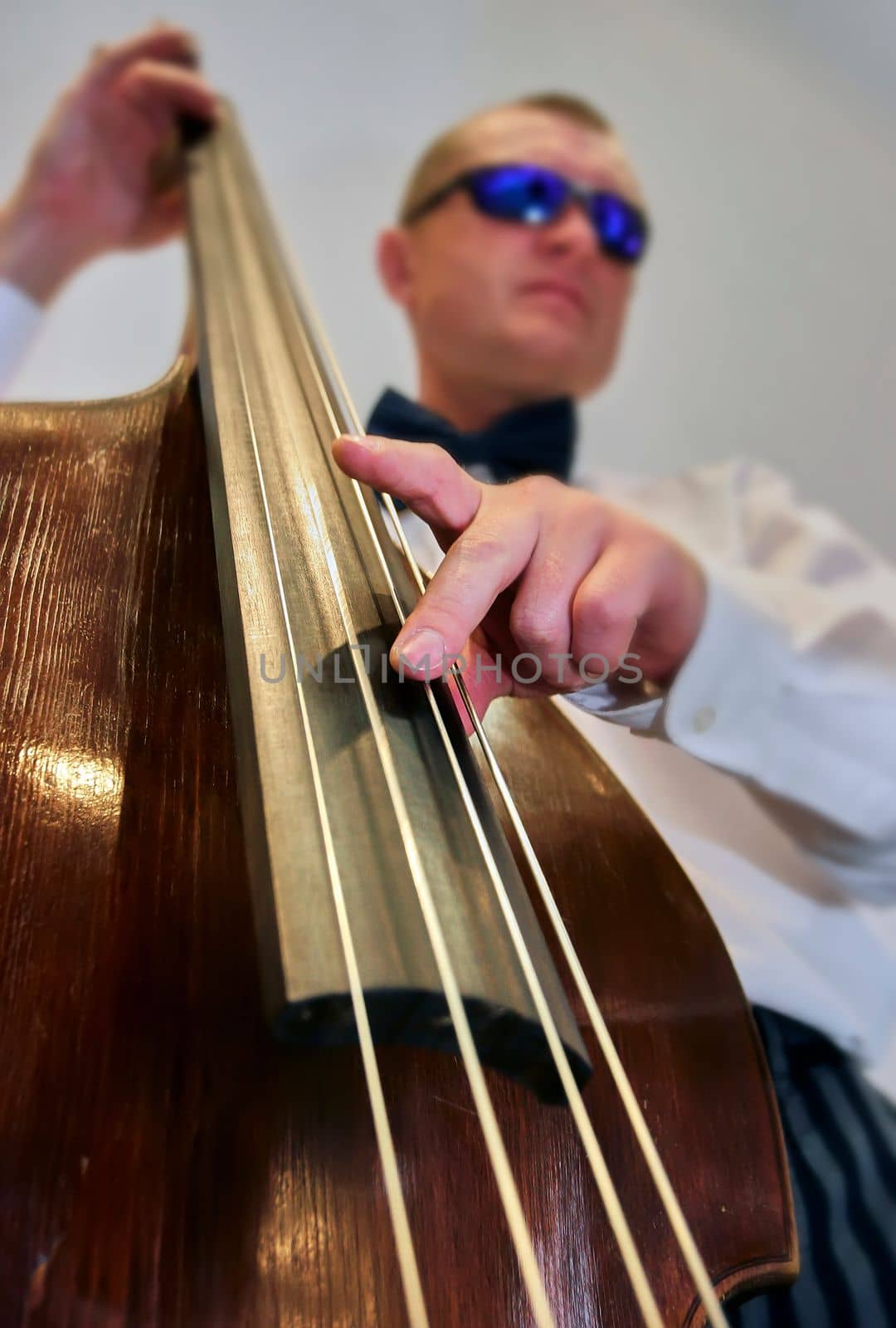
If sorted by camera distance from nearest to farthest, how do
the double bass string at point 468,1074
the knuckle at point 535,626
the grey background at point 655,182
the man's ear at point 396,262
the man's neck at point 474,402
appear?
the double bass string at point 468,1074, the knuckle at point 535,626, the man's neck at point 474,402, the man's ear at point 396,262, the grey background at point 655,182

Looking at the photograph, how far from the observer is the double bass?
0.20 m

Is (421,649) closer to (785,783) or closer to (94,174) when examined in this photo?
(785,783)

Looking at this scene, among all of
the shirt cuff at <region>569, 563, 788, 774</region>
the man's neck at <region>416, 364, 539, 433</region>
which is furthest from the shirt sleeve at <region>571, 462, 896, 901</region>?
the man's neck at <region>416, 364, 539, 433</region>

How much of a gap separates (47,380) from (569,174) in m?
0.78

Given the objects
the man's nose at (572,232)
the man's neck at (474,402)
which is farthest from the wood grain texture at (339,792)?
the man's nose at (572,232)

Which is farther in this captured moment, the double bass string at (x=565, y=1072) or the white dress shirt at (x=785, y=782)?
the white dress shirt at (x=785, y=782)

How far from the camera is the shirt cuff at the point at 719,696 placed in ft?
1.42

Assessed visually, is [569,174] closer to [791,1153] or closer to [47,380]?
[47,380]

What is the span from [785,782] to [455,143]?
835 mm

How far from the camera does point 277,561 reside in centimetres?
31

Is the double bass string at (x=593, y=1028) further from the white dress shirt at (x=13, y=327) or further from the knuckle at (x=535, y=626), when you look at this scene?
the white dress shirt at (x=13, y=327)

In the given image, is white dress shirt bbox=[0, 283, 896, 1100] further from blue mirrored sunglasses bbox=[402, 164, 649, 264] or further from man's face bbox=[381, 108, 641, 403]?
blue mirrored sunglasses bbox=[402, 164, 649, 264]

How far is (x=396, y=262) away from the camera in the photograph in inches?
39.7

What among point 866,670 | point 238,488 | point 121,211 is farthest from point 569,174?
point 238,488
